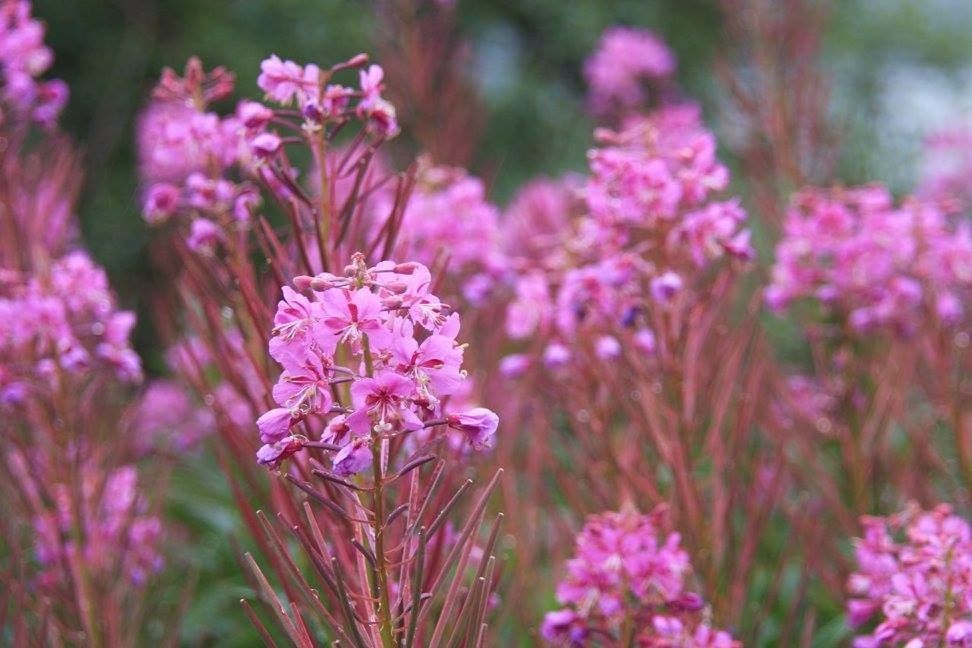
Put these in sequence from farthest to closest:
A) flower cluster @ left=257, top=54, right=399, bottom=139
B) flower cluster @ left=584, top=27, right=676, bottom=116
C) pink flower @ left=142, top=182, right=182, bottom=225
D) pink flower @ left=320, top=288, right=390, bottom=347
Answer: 1. flower cluster @ left=584, top=27, right=676, bottom=116
2. pink flower @ left=142, top=182, right=182, bottom=225
3. flower cluster @ left=257, top=54, right=399, bottom=139
4. pink flower @ left=320, top=288, right=390, bottom=347

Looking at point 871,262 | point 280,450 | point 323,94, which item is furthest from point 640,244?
point 280,450

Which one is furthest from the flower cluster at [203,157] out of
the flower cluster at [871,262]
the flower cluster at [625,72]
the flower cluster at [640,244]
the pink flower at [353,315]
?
the flower cluster at [625,72]

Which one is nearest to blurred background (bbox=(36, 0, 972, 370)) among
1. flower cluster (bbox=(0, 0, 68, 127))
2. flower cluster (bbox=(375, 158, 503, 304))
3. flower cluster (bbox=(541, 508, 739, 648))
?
flower cluster (bbox=(375, 158, 503, 304))

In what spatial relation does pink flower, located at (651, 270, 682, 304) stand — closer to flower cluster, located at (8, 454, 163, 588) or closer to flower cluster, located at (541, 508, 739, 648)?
flower cluster, located at (541, 508, 739, 648)

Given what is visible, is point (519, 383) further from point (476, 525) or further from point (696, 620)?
point (476, 525)

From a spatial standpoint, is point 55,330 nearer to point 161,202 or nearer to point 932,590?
point 161,202

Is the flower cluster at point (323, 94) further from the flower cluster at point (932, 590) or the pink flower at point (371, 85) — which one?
the flower cluster at point (932, 590)
